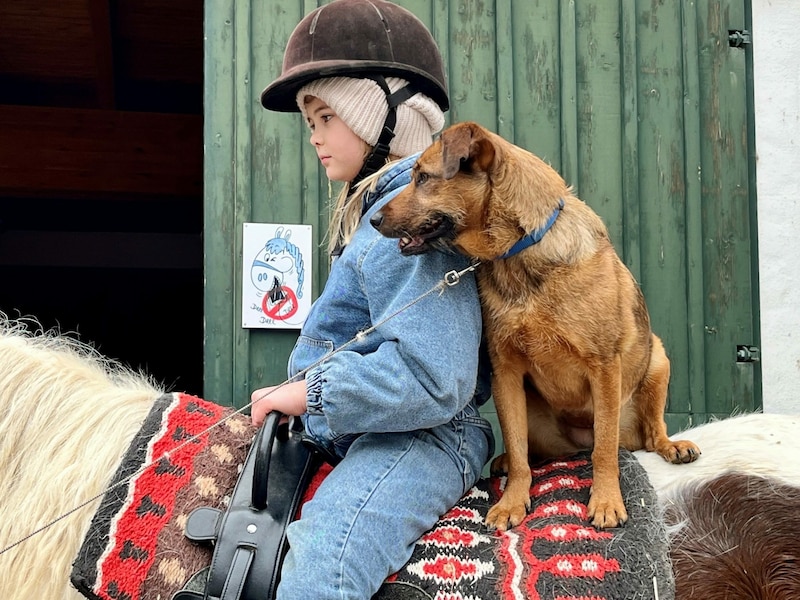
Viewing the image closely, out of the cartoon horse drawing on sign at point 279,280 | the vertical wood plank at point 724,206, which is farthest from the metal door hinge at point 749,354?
the cartoon horse drawing on sign at point 279,280

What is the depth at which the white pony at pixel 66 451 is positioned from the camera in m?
1.73

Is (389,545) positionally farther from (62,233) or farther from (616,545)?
(62,233)

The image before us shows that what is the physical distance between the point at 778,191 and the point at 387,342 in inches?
124

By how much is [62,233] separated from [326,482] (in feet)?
24.6

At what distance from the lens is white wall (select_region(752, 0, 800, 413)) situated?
13.1 feet

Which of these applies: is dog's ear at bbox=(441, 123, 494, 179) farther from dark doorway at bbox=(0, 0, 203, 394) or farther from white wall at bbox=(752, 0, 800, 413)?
dark doorway at bbox=(0, 0, 203, 394)

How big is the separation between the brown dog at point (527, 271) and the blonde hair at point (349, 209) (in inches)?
5.3

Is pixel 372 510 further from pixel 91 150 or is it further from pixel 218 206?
pixel 91 150

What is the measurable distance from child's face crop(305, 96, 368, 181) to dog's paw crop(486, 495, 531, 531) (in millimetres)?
909

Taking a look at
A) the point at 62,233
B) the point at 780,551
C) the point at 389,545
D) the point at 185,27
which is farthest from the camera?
the point at 62,233

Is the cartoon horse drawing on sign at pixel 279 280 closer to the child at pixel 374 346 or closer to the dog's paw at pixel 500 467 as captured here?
the child at pixel 374 346

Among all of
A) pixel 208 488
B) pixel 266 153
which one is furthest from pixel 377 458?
pixel 266 153

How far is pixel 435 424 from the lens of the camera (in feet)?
5.52

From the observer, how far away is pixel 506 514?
178 centimetres
